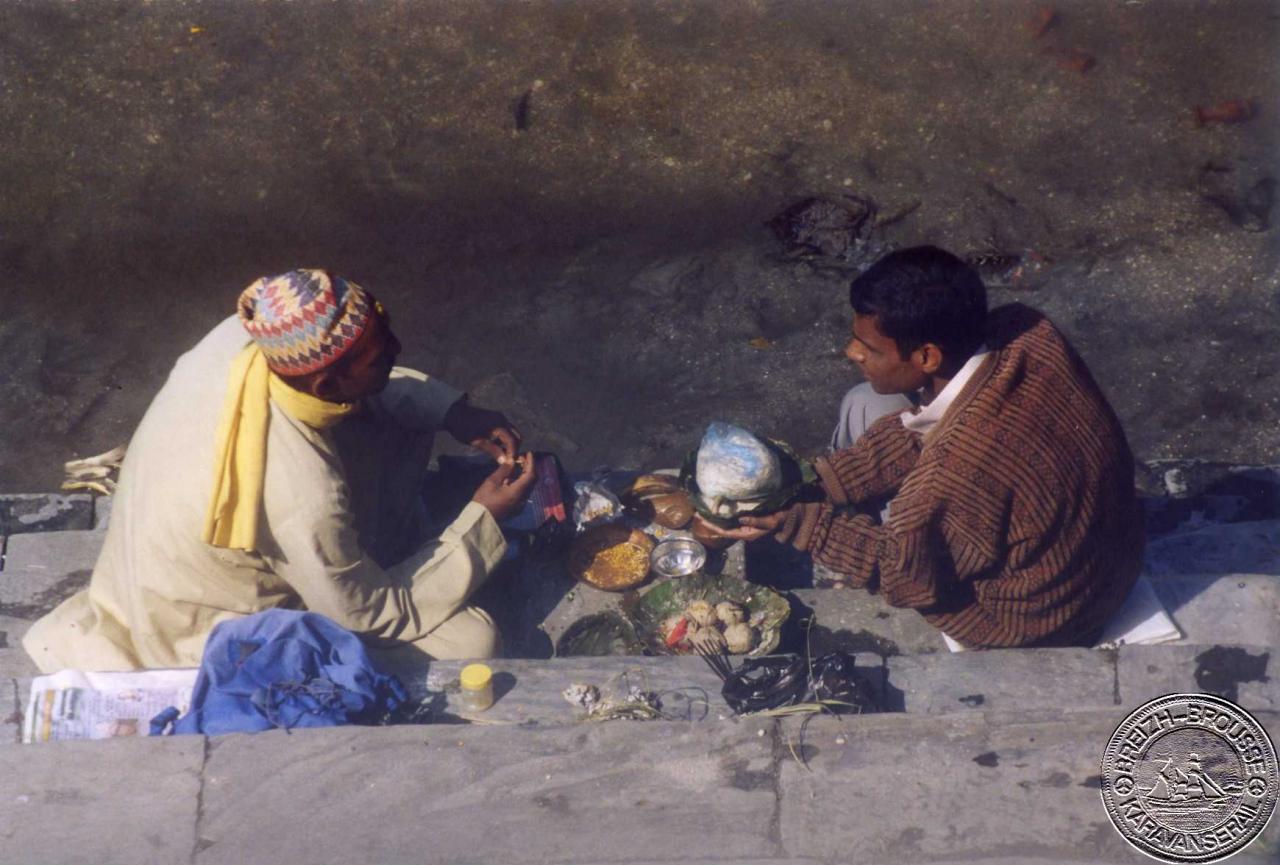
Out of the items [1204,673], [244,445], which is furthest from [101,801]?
[1204,673]

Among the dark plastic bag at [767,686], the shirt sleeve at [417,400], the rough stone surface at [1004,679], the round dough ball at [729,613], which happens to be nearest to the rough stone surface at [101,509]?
the shirt sleeve at [417,400]

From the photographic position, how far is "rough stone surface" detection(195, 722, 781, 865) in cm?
302

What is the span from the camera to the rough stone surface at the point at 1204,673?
3.54 meters

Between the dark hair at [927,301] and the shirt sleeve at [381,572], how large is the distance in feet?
5.08

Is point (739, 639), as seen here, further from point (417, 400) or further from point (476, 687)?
point (417, 400)

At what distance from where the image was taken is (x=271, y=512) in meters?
3.34

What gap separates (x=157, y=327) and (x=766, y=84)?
407cm

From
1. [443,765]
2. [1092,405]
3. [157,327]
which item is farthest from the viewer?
[157,327]

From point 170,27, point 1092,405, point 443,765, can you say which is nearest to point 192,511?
point 443,765

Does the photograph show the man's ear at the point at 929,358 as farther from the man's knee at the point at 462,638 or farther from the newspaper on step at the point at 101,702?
the newspaper on step at the point at 101,702

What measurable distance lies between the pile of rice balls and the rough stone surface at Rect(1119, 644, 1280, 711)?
1.25 m

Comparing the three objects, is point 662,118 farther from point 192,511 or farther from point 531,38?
point 192,511

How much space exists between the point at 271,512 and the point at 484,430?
1172mm

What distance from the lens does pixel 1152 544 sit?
4.53 meters
